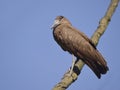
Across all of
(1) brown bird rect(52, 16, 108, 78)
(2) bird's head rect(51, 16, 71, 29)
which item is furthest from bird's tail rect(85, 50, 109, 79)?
(2) bird's head rect(51, 16, 71, 29)

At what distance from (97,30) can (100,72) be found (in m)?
1.20

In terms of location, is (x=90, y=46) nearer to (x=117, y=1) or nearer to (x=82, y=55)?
(x=82, y=55)

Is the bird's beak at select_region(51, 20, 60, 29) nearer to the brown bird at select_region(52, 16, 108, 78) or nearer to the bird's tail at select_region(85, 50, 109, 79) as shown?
the brown bird at select_region(52, 16, 108, 78)

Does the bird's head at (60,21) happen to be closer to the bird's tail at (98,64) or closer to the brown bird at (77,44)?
the brown bird at (77,44)

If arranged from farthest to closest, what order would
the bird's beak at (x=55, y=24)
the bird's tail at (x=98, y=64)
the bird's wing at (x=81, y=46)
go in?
the bird's beak at (x=55, y=24) → the bird's wing at (x=81, y=46) → the bird's tail at (x=98, y=64)

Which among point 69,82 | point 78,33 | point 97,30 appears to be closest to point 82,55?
point 78,33

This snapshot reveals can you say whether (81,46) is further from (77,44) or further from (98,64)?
(98,64)

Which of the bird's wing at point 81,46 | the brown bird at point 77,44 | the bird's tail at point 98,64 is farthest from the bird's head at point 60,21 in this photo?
the bird's tail at point 98,64

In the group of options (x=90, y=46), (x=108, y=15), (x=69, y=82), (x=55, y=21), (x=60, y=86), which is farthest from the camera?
(x=55, y=21)

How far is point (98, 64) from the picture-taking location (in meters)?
6.28

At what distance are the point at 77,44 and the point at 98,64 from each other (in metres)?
1.35

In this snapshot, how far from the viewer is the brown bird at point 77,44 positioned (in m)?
6.43

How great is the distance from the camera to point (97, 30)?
210 inches

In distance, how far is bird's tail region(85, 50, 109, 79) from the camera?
5973 millimetres
